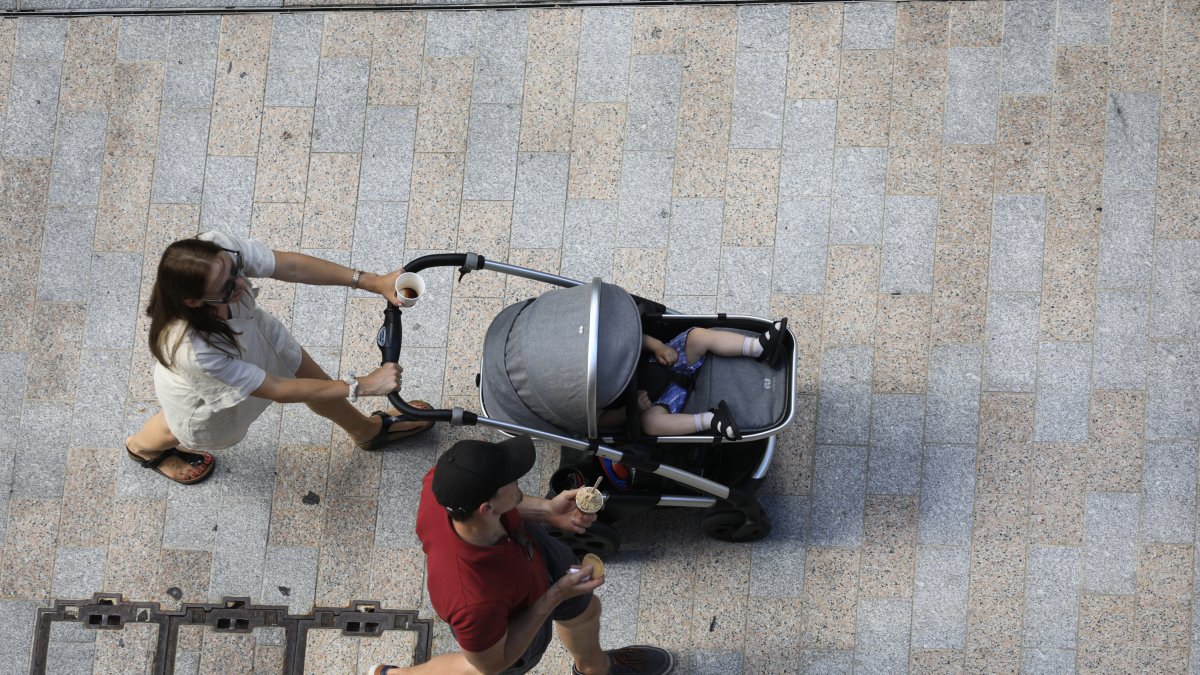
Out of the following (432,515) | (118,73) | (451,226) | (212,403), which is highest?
(118,73)

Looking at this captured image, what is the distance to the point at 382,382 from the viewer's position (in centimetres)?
460

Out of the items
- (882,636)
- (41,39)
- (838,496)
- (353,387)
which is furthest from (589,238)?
(41,39)

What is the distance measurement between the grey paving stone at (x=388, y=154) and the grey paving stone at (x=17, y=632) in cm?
296

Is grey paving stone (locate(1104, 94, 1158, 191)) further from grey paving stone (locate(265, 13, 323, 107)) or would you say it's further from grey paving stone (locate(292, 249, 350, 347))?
grey paving stone (locate(265, 13, 323, 107))

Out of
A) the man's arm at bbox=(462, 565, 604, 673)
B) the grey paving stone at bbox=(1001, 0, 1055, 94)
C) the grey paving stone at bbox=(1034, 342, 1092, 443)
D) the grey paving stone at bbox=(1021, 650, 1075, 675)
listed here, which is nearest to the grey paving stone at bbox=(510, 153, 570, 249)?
the man's arm at bbox=(462, 565, 604, 673)

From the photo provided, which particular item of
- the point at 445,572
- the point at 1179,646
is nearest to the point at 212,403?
Answer: the point at 445,572

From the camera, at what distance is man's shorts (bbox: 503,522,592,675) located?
456 cm

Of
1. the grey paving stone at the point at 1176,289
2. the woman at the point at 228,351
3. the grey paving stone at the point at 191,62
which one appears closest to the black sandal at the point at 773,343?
the woman at the point at 228,351

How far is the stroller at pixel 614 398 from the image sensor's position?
4441mm

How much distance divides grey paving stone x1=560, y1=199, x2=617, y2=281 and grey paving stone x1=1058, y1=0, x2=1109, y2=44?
2.73 meters

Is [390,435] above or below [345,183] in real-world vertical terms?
below

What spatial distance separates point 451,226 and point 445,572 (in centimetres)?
265

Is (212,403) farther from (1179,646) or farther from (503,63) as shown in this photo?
(1179,646)

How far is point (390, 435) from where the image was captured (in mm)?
5734
